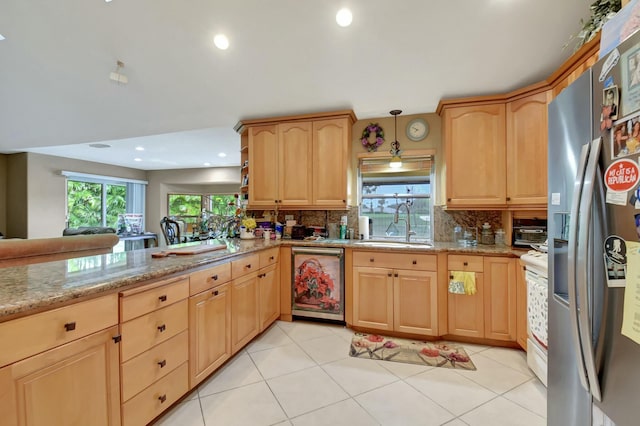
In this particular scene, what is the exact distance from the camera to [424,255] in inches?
98.5

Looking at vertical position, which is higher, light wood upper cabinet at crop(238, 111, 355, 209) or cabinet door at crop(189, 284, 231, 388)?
light wood upper cabinet at crop(238, 111, 355, 209)

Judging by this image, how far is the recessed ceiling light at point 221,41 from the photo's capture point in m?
2.26

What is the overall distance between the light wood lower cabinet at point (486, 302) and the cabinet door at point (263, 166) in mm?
2148

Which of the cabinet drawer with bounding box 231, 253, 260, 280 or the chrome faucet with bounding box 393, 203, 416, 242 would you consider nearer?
the cabinet drawer with bounding box 231, 253, 260, 280

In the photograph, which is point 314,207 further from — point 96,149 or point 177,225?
point 96,149

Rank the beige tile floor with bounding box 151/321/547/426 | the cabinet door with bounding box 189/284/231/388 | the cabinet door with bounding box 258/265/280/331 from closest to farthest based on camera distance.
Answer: the beige tile floor with bounding box 151/321/547/426, the cabinet door with bounding box 189/284/231/388, the cabinet door with bounding box 258/265/280/331

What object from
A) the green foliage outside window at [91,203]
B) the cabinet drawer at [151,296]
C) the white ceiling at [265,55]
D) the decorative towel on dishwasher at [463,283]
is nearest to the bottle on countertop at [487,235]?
the decorative towel on dishwasher at [463,283]

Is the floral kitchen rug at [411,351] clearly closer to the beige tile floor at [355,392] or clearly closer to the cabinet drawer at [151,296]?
the beige tile floor at [355,392]

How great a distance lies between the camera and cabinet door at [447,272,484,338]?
2406 mm

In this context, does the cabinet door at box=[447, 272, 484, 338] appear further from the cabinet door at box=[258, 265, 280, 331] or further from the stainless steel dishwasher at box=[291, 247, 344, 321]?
the cabinet door at box=[258, 265, 280, 331]

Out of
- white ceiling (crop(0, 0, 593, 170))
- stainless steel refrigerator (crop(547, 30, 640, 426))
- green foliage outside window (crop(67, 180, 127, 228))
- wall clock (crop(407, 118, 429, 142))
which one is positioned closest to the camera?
stainless steel refrigerator (crop(547, 30, 640, 426))

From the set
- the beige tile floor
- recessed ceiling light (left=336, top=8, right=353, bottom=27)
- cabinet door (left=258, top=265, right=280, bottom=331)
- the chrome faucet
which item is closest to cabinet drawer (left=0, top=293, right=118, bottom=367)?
the beige tile floor

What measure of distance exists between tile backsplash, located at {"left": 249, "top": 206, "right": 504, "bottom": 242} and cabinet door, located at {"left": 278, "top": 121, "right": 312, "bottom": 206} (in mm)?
374

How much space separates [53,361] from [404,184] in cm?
325
